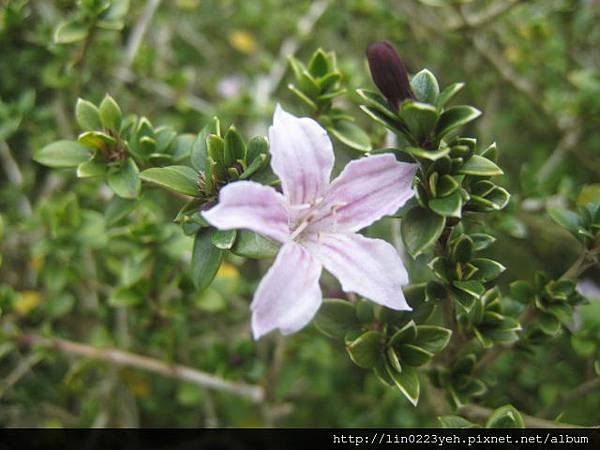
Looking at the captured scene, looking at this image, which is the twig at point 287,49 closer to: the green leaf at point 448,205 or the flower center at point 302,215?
the flower center at point 302,215

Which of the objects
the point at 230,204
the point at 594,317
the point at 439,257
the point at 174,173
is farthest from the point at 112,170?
the point at 594,317

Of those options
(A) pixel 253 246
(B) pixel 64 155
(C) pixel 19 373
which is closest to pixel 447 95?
(A) pixel 253 246

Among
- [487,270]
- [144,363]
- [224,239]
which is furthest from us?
[144,363]

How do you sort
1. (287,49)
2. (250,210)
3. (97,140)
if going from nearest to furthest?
(250,210) < (97,140) < (287,49)

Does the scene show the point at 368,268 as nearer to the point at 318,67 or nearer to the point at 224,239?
the point at 224,239

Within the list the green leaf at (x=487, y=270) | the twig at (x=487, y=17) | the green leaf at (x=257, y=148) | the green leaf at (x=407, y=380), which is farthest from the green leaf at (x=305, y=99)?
the twig at (x=487, y=17)

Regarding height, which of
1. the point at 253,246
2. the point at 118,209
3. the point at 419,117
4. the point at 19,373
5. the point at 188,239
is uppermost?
the point at 419,117

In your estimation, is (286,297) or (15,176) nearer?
(286,297)
